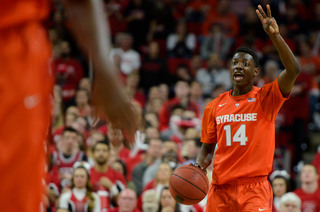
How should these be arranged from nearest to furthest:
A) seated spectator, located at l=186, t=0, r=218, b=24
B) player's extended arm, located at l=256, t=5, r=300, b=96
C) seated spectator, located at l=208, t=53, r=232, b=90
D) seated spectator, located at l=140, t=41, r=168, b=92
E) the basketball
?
1. player's extended arm, located at l=256, t=5, r=300, b=96
2. the basketball
3. seated spectator, located at l=208, t=53, r=232, b=90
4. seated spectator, located at l=140, t=41, r=168, b=92
5. seated spectator, located at l=186, t=0, r=218, b=24

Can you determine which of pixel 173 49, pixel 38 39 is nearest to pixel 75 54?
pixel 173 49

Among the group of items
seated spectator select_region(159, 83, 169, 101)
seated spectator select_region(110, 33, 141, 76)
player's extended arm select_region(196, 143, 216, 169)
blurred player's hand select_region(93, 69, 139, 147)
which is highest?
seated spectator select_region(110, 33, 141, 76)

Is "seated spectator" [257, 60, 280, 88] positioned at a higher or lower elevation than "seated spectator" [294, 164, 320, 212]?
higher

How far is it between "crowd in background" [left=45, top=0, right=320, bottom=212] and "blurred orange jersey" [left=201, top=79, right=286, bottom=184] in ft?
5.78

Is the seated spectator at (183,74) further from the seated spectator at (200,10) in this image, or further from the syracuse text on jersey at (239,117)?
the syracuse text on jersey at (239,117)

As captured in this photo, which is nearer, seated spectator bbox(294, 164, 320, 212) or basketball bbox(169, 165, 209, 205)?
basketball bbox(169, 165, 209, 205)

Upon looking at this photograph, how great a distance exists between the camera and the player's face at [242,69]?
4.65 metres

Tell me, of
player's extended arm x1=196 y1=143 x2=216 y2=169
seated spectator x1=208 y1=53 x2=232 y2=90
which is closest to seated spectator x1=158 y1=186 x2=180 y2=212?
player's extended arm x1=196 y1=143 x2=216 y2=169

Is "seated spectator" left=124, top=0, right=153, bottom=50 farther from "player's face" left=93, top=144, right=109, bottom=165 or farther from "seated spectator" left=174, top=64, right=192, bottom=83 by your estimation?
"player's face" left=93, top=144, right=109, bottom=165

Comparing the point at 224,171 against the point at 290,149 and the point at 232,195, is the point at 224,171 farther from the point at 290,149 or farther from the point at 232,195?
the point at 290,149

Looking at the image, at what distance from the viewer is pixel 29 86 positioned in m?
1.52

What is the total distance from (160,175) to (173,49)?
608cm

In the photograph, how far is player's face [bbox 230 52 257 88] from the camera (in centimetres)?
465

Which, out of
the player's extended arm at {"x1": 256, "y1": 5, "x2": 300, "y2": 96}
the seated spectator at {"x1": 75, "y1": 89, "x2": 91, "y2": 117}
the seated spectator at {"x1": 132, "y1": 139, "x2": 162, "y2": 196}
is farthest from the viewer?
the seated spectator at {"x1": 75, "y1": 89, "x2": 91, "y2": 117}
